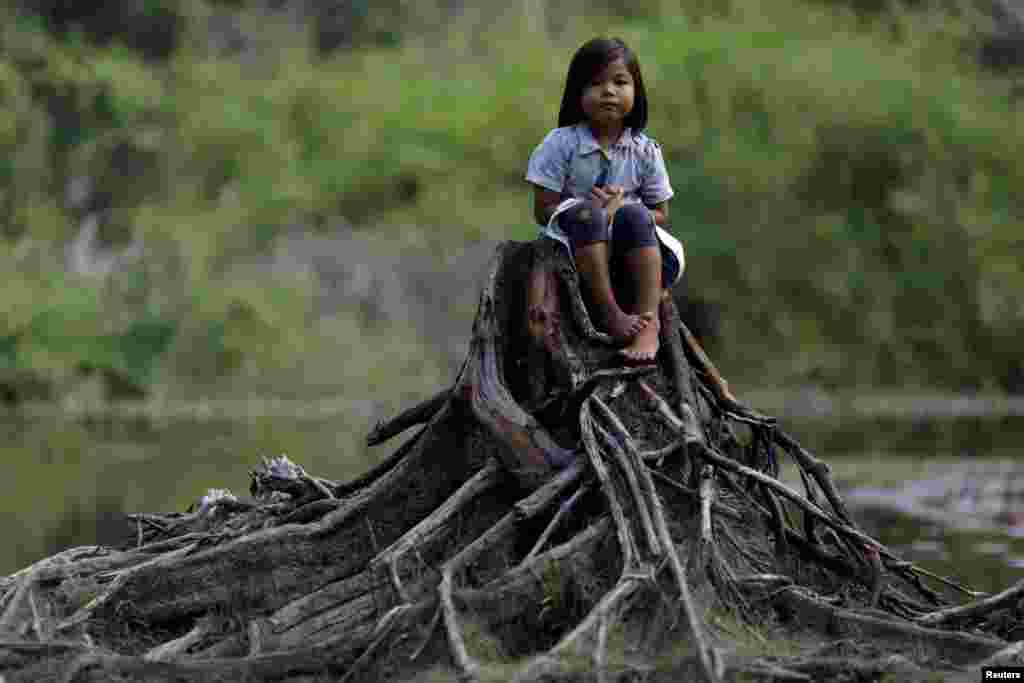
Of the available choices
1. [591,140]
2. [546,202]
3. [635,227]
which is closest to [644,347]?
[635,227]

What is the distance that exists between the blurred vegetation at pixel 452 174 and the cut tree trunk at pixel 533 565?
19.7 m

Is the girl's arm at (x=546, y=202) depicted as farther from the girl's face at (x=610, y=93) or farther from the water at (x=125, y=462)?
the water at (x=125, y=462)

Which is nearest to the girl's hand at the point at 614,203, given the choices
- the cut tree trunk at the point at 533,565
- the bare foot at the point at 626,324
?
the cut tree trunk at the point at 533,565

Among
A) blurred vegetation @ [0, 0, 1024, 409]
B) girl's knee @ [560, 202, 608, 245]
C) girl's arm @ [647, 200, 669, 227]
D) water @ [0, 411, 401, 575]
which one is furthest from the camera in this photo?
blurred vegetation @ [0, 0, 1024, 409]

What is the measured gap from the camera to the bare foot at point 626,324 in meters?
7.83

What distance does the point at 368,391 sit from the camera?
2794 centimetres

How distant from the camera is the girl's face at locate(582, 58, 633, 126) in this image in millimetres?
7883

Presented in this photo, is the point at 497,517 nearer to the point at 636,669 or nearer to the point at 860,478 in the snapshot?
the point at 636,669

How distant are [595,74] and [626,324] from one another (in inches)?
38.3

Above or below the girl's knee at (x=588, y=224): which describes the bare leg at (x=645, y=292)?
below

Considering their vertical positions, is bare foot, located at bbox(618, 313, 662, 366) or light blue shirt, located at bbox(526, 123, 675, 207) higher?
light blue shirt, located at bbox(526, 123, 675, 207)

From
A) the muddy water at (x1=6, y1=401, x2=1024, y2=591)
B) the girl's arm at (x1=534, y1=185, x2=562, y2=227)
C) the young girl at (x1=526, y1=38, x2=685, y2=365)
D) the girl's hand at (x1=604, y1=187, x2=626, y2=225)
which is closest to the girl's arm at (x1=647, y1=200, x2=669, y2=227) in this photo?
the young girl at (x1=526, y1=38, x2=685, y2=365)

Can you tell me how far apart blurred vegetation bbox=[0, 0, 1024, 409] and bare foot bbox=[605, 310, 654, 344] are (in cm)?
1995

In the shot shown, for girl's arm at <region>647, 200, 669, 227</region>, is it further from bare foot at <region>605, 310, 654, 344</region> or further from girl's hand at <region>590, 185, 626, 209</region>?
bare foot at <region>605, 310, 654, 344</region>
